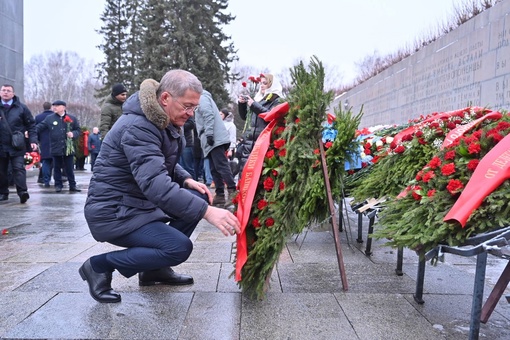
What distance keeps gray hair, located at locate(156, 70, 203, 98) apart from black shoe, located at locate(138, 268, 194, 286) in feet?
4.36

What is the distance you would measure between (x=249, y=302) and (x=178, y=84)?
1498 millimetres

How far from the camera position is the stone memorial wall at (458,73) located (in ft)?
26.6

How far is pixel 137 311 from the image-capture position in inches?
114

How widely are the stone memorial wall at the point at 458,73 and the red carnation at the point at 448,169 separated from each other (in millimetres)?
4225

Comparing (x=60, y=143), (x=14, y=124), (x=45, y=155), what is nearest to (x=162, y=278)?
(x=14, y=124)

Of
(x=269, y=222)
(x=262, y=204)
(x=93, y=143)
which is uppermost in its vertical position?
(x=93, y=143)

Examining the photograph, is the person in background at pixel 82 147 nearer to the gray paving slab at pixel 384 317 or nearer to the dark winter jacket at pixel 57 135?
the dark winter jacket at pixel 57 135

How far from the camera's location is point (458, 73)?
9688 millimetres

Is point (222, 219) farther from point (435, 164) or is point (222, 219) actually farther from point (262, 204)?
point (435, 164)

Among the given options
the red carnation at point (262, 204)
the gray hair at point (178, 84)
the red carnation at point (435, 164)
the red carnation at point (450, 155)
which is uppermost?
the gray hair at point (178, 84)

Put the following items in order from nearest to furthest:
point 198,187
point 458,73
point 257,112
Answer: point 198,187 → point 257,112 → point 458,73

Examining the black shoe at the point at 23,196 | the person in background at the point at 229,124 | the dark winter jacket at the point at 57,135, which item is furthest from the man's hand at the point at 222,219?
the person in background at the point at 229,124

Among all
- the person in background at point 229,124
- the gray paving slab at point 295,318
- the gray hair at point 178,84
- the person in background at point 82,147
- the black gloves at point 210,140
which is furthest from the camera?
the person in background at point 82,147

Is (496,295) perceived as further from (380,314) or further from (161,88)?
(161,88)
